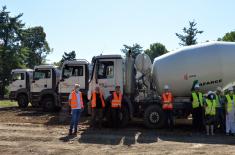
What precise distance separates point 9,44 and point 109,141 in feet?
131

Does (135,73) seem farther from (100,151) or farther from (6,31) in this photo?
(6,31)

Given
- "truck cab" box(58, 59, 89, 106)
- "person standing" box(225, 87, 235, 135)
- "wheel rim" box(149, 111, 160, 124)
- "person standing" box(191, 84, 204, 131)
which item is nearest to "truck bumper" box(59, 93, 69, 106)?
"truck cab" box(58, 59, 89, 106)

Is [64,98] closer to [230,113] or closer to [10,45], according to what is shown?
[230,113]

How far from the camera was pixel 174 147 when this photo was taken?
38.3ft

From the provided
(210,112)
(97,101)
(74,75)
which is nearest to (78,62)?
(74,75)

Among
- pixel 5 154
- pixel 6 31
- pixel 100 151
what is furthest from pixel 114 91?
pixel 6 31

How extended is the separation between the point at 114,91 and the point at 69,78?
5.77m

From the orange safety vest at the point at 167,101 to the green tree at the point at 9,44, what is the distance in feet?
113

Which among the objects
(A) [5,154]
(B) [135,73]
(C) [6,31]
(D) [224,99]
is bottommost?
(A) [5,154]

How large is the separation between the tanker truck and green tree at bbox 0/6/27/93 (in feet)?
106

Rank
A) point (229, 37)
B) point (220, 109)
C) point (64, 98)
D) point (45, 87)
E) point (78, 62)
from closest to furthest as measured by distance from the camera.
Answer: point (220, 109) → point (78, 62) → point (64, 98) → point (45, 87) → point (229, 37)

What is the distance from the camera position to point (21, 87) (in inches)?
1051

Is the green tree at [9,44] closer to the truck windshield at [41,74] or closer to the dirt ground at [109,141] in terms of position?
the truck windshield at [41,74]

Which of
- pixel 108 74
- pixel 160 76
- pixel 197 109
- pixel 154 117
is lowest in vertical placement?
pixel 154 117
